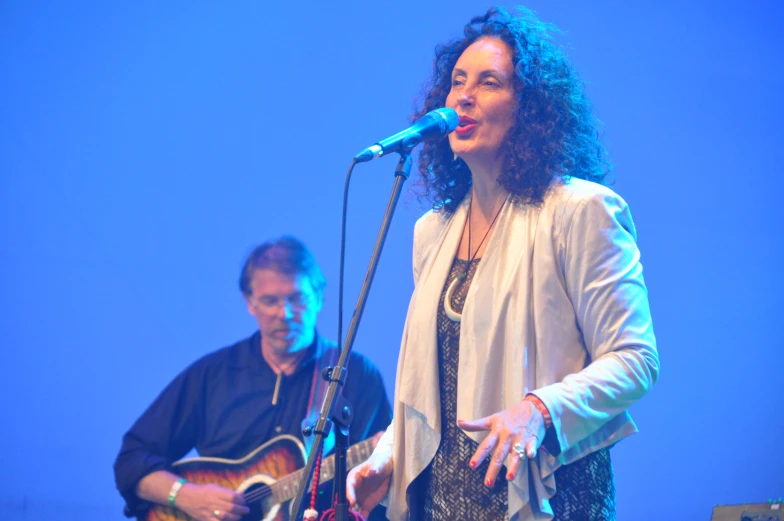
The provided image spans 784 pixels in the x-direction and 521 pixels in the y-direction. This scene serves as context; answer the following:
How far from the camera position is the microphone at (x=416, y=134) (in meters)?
1.47

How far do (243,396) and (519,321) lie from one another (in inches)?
72.3

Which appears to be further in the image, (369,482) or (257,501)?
(257,501)

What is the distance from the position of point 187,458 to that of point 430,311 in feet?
6.05

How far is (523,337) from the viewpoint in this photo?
1447 mm

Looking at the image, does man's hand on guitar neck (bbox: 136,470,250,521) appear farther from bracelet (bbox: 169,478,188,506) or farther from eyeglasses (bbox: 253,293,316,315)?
eyeglasses (bbox: 253,293,316,315)

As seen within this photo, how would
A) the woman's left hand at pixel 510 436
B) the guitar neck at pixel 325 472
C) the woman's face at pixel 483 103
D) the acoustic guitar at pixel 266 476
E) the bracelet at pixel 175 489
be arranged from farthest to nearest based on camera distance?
→ the bracelet at pixel 175 489
the acoustic guitar at pixel 266 476
the guitar neck at pixel 325 472
the woman's face at pixel 483 103
the woman's left hand at pixel 510 436

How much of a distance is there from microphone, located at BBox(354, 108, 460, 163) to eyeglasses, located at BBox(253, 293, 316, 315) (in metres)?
1.57

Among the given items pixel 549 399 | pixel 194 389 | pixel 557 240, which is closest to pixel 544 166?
pixel 557 240

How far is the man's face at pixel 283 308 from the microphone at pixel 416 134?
154 centimetres

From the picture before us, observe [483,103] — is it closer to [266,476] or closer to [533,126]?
[533,126]

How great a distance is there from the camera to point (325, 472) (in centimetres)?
286

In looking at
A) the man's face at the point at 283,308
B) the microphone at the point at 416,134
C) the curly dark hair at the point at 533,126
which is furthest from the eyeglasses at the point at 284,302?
the microphone at the point at 416,134

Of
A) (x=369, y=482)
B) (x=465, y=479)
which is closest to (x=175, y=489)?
(x=369, y=482)

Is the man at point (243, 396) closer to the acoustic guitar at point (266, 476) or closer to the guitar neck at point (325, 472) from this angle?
the acoustic guitar at point (266, 476)
